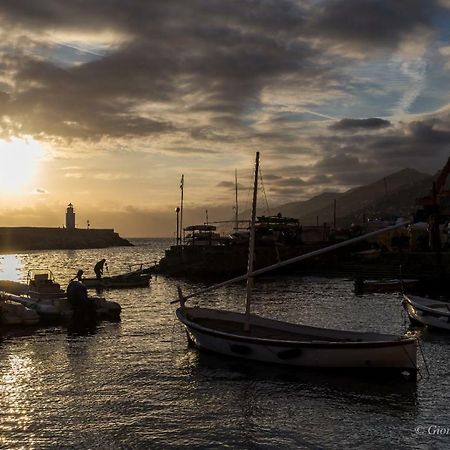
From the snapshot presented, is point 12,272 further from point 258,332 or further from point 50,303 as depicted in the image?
point 258,332

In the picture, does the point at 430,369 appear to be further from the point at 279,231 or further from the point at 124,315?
the point at 279,231

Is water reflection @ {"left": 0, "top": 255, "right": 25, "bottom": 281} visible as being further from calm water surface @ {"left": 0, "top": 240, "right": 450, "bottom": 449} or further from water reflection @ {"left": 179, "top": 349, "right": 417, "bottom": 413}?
water reflection @ {"left": 179, "top": 349, "right": 417, "bottom": 413}

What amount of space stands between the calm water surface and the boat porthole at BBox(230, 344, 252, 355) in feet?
1.87

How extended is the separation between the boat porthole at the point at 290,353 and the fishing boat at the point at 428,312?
1323 centimetres

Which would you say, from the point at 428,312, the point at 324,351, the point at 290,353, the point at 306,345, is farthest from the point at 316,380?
the point at 428,312

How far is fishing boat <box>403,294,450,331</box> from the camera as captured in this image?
1286 inches

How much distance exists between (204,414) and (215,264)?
66.0 m

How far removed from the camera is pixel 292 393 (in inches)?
829

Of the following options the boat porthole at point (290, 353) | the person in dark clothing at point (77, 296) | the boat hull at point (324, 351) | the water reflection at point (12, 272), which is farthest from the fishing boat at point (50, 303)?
the water reflection at point (12, 272)

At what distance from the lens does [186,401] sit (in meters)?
20.2

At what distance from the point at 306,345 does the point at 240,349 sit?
3602 mm

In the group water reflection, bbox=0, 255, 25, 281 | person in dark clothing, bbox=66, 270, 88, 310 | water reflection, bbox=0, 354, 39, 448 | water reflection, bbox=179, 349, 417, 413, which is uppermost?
person in dark clothing, bbox=66, 270, 88, 310

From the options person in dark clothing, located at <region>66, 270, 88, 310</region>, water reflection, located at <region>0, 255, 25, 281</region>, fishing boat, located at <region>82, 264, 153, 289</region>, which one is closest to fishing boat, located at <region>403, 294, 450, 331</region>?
person in dark clothing, located at <region>66, 270, 88, 310</region>

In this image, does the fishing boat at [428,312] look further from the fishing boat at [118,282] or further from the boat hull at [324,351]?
the fishing boat at [118,282]
